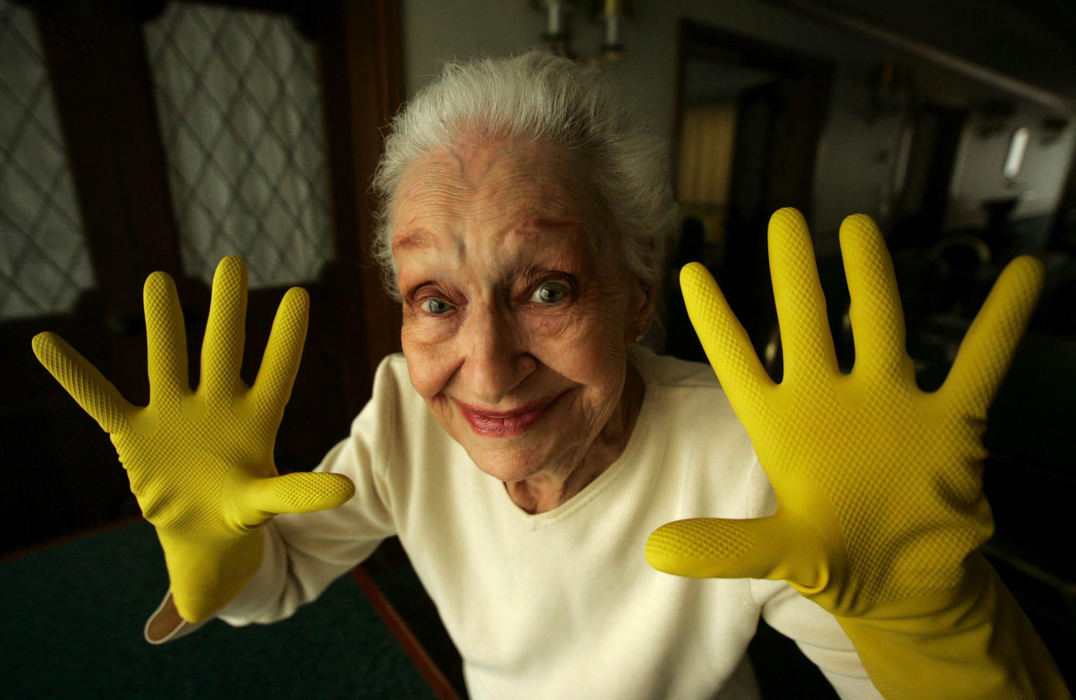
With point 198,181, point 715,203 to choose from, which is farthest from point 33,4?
point 715,203

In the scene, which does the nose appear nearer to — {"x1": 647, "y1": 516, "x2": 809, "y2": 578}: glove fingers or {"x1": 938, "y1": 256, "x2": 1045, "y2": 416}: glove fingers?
{"x1": 647, "y1": 516, "x2": 809, "y2": 578}: glove fingers

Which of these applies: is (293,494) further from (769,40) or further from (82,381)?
(769,40)

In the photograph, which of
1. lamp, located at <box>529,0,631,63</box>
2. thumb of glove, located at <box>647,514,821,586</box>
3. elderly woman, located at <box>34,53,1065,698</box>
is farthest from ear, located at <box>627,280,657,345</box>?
lamp, located at <box>529,0,631,63</box>

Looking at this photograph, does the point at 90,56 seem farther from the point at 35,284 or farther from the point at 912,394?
the point at 912,394

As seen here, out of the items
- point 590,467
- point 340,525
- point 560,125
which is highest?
point 560,125

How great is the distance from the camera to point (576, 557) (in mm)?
765

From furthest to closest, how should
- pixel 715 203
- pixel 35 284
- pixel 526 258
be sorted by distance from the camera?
pixel 715 203, pixel 35 284, pixel 526 258

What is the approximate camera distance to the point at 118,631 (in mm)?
857

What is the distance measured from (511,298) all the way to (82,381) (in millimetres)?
494

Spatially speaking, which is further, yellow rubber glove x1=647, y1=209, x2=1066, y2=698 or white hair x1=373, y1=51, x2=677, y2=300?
white hair x1=373, y1=51, x2=677, y2=300

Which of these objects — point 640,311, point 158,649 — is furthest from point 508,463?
point 158,649

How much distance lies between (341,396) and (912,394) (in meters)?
2.09

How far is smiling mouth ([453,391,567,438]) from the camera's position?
648mm

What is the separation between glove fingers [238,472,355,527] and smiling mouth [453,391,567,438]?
0.20 metres
